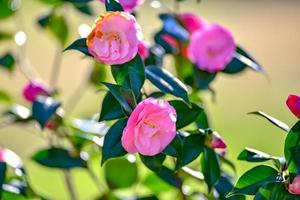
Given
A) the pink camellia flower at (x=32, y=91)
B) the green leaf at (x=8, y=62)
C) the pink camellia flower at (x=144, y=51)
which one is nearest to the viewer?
the pink camellia flower at (x=144, y=51)

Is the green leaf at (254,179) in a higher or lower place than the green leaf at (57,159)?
higher

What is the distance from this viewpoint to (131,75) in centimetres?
97

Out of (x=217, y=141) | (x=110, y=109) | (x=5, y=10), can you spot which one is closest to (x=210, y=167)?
(x=217, y=141)

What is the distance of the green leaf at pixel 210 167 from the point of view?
3.47 feet

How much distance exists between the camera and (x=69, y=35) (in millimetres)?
1695

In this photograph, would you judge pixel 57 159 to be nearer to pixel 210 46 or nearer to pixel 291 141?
pixel 210 46

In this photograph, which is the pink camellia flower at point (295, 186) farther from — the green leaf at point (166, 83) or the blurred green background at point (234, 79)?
the blurred green background at point (234, 79)

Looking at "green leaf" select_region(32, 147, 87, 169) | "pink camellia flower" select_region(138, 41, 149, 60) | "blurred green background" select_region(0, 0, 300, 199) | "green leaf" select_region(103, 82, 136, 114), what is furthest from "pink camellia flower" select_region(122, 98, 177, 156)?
"blurred green background" select_region(0, 0, 300, 199)

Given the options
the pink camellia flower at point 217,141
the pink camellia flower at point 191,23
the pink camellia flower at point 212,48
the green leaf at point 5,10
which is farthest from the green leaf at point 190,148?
the green leaf at point 5,10

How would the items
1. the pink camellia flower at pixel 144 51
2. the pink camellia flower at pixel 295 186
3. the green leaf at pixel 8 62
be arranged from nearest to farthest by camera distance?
the pink camellia flower at pixel 295 186
the pink camellia flower at pixel 144 51
the green leaf at pixel 8 62

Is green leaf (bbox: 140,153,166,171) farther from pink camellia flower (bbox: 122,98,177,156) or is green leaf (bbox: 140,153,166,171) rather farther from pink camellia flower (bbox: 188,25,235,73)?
pink camellia flower (bbox: 188,25,235,73)

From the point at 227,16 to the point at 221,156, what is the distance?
498cm

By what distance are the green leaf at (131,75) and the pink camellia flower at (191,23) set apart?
0.43 m

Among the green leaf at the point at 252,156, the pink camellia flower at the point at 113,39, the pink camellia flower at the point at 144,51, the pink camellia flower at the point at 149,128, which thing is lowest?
the pink camellia flower at the point at 144,51
